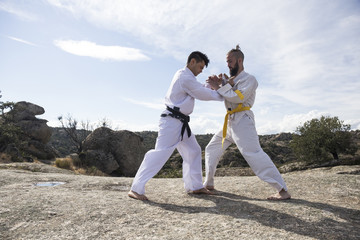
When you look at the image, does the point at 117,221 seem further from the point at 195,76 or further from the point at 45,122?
the point at 45,122

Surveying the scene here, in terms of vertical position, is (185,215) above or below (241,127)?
below

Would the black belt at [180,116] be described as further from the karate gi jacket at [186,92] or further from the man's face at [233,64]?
the man's face at [233,64]

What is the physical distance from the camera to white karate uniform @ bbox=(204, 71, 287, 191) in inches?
153

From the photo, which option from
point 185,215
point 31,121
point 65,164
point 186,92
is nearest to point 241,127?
point 186,92

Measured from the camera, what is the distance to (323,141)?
18172 mm

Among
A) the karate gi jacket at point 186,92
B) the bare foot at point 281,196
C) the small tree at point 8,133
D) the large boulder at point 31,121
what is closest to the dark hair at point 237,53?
the karate gi jacket at point 186,92

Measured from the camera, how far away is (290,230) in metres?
2.68

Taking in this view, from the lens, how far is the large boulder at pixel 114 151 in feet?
55.6

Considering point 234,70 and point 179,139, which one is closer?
point 179,139

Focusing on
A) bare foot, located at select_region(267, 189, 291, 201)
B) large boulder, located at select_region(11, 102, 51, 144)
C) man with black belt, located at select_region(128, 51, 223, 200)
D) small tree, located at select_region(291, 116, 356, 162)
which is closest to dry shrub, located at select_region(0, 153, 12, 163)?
large boulder, located at select_region(11, 102, 51, 144)

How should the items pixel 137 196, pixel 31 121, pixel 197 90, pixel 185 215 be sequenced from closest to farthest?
pixel 185 215 < pixel 137 196 < pixel 197 90 < pixel 31 121

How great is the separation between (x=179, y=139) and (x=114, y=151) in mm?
13937

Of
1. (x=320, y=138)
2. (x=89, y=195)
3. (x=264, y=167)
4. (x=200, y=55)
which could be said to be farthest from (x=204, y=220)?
(x=320, y=138)

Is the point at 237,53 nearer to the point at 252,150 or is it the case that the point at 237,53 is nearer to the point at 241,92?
the point at 241,92
